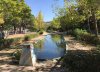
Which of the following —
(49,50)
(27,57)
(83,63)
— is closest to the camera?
(83,63)

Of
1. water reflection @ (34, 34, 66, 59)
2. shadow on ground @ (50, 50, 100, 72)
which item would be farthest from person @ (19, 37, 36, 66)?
water reflection @ (34, 34, 66, 59)

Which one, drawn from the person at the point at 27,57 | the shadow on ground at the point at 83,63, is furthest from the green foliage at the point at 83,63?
the person at the point at 27,57

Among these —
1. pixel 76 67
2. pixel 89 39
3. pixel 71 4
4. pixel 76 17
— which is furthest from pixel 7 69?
pixel 76 17

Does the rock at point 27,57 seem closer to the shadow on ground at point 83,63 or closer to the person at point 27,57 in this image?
the person at point 27,57

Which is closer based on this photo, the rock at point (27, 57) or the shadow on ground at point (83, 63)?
the shadow on ground at point (83, 63)

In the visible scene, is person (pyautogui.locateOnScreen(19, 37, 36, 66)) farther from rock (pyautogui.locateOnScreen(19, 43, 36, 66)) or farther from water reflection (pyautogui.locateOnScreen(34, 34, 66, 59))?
water reflection (pyautogui.locateOnScreen(34, 34, 66, 59))

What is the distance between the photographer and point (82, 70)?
8.37 metres

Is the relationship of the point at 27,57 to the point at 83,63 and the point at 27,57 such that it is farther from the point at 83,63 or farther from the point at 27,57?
the point at 83,63

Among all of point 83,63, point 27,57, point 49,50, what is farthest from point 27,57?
point 49,50

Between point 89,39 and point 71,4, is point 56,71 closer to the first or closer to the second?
point 89,39

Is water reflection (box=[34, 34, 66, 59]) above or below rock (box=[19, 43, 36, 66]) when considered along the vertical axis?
below

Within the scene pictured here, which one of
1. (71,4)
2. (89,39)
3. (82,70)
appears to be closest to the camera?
(82,70)

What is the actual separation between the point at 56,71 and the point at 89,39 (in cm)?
1847

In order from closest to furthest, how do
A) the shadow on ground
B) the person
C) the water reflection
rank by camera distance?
the shadow on ground
the person
the water reflection
